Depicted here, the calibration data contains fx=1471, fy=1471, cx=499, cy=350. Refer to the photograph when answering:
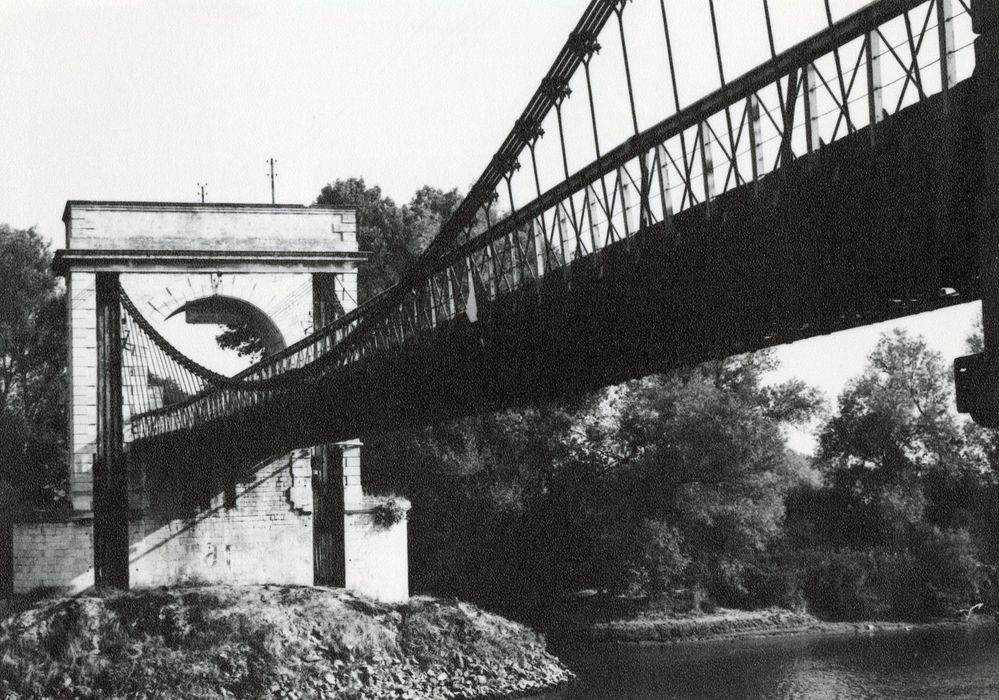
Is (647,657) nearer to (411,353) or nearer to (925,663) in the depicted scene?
(925,663)

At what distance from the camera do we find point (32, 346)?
4244cm

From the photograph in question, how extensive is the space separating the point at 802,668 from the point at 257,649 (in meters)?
9.99

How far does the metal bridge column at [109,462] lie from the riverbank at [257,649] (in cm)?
127

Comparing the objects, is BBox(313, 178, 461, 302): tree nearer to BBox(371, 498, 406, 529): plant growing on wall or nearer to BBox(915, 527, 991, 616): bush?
BBox(371, 498, 406, 529): plant growing on wall

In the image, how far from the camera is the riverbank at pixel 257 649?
23609 millimetres

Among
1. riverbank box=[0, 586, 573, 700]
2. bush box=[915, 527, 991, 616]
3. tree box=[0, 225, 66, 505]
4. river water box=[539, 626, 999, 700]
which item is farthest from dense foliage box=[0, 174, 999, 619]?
riverbank box=[0, 586, 573, 700]

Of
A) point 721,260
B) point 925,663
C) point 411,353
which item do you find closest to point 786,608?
point 925,663

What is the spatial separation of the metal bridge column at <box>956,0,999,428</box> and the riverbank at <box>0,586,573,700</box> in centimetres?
1835

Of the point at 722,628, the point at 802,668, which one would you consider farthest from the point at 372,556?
the point at 722,628

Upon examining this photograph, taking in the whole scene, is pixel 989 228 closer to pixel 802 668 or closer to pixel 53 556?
pixel 802 668

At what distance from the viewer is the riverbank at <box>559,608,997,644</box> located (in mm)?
33250

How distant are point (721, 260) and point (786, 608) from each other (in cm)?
2416

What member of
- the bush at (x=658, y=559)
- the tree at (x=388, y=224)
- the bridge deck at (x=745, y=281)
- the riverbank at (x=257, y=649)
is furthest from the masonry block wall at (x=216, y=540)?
the tree at (x=388, y=224)

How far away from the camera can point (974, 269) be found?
10203 millimetres
